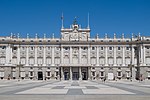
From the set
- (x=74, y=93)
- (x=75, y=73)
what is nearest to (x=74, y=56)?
(x=75, y=73)

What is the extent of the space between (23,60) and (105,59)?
30.7 metres

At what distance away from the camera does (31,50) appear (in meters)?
115

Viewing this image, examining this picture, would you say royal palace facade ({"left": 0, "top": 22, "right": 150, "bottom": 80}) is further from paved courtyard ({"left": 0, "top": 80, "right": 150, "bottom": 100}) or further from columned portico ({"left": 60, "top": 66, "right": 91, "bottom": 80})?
paved courtyard ({"left": 0, "top": 80, "right": 150, "bottom": 100})

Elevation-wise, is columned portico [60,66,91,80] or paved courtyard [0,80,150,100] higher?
paved courtyard [0,80,150,100]

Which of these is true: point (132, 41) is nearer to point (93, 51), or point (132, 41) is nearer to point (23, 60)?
point (93, 51)

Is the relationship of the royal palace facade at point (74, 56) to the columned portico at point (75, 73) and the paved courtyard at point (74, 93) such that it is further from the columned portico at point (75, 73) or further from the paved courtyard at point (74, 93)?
the paved courtyard at point (74, 93)

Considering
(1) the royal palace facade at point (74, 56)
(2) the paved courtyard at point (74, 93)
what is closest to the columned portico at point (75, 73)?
(1) the royal palace facade at point (74, 56)

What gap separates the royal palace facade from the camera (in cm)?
11344

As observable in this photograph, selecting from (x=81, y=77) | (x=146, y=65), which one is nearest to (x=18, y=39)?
(x=81, y=77)

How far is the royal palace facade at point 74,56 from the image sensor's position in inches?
4466

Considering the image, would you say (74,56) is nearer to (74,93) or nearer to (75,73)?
(75,73)

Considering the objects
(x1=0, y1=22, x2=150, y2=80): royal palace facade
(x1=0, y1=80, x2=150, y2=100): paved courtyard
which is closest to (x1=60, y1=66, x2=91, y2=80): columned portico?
(x1=0, y1=22, x2=150, y2=80): royal palace facade

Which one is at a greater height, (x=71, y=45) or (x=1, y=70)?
(x=71, y=45)

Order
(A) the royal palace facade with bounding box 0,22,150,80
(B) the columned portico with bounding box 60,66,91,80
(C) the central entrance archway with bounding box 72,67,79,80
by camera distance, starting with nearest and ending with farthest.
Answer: (B) the columned portico with bounding box 60,66,91,80, (A) the royal palace facade with bounding box 0,22,150,80, (C) the central entrance archway with bounding box 72,67,79,80
